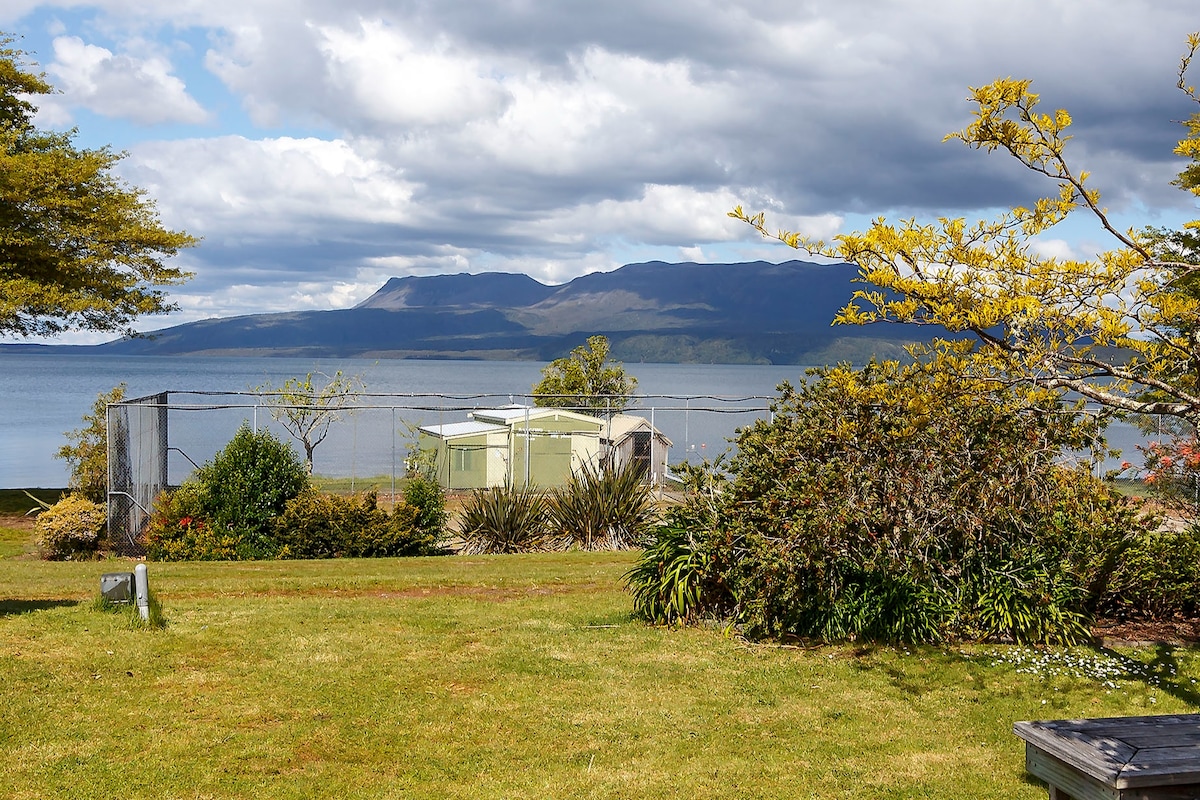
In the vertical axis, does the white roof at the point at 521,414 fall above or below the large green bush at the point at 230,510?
above

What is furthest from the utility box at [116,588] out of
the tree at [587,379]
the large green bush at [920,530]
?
the tree at [587,379]

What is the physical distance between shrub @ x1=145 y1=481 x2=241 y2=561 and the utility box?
6.69 metres

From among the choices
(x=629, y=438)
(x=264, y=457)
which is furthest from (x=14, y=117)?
(x=629, y=438)

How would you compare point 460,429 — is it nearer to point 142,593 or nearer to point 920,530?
point 142,593

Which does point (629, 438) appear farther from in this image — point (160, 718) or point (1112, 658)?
point (160, 718)

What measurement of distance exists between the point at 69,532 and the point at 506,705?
39.3 ft

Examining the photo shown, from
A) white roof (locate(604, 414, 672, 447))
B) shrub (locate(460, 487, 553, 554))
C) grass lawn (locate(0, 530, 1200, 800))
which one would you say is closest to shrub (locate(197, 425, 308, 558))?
shrub (locate(460, 487, 553, 554))

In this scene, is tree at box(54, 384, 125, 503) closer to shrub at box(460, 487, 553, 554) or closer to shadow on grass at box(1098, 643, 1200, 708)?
shrub at box(460, 487, 553, 554)

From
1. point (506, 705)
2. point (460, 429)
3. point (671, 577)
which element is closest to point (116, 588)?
point (506, 705)

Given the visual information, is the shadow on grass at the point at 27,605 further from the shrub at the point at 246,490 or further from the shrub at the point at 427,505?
the shrub at the point at 427,505

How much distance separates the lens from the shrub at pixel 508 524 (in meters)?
15.8

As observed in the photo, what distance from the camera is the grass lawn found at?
5.27 m

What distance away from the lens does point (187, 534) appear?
15.4 meters

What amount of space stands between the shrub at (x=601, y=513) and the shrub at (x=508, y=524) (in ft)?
0.98
